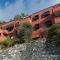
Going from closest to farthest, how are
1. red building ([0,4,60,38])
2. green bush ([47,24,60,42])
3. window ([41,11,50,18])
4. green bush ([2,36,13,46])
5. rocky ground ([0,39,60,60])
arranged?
rocky ground ([0,39,60,60])
green bush ([47,24,60,42])
green bush ([2,36,13,46])
red building ([0,4,60,38])
window ([41,11,50,18])

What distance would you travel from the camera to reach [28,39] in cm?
4019

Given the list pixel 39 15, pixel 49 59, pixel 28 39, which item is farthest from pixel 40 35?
pixel 49 59

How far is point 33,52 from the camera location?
34094 mm

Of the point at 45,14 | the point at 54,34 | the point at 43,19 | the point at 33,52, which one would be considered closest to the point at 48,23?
the point at 43,19

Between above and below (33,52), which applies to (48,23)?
above

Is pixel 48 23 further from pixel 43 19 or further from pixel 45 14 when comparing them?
pixel 45 14

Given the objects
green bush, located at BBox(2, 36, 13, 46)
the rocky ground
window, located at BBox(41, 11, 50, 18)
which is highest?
window, located at BBox(41, 11, 50, 18)

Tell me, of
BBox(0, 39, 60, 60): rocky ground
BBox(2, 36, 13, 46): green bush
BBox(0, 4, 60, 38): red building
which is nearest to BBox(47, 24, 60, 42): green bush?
BBox(0, 39, 60, 60): rocky ground

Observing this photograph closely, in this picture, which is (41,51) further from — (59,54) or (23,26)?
(23,26)

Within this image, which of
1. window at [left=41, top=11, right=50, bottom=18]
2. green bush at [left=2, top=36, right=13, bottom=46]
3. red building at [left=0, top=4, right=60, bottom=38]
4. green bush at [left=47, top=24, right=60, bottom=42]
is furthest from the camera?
window at [left=41, top=11, right=50, bottom=18]

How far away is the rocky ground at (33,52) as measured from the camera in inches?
1280

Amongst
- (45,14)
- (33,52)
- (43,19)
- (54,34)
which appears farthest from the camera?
(45,14)

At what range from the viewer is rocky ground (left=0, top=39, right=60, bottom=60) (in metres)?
32.5

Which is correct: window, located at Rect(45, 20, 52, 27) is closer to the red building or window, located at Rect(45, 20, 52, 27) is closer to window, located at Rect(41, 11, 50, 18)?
the red building
